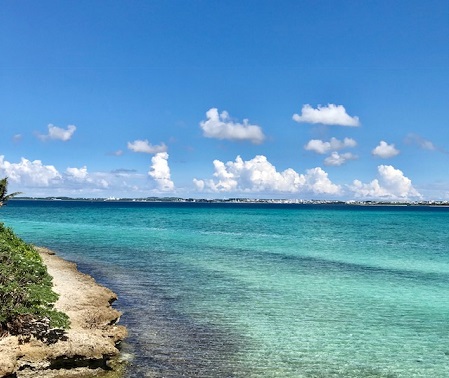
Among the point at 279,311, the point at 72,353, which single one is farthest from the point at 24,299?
the point at 279,311

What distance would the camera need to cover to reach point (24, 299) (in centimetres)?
1850

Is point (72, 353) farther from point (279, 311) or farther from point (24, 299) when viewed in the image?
point (279, 311)

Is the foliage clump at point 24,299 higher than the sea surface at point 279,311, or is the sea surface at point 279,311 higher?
the foliage clump at point 24,299

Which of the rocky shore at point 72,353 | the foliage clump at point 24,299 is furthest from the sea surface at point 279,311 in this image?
the foliage clump at point 24,299

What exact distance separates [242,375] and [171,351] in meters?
3.88

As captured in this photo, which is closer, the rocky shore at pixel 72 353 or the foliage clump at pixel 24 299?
the rocky shore at pixel 72 353

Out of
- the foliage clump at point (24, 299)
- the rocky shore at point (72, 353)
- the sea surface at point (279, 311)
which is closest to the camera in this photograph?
the rocky shore at point (72, 353)

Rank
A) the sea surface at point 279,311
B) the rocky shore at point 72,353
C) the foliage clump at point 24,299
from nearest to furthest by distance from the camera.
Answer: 1. the rocky shore at point 72,353
2. the foliage clump at point 24,299
3. the sea surface at point 279,311

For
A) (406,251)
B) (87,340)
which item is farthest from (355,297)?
(406,251)

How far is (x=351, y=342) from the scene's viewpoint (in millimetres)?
21766

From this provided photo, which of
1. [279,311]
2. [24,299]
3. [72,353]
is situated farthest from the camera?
[279,311]

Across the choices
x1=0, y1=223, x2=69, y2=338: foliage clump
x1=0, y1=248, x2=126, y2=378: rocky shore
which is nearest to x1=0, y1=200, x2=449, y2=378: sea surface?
x1=0, y1=248, x2=126, y2=378: rocky shore

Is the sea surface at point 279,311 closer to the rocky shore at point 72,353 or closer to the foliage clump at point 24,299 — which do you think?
the rocky shore at point 72,353

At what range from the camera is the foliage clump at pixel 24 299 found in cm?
1820
